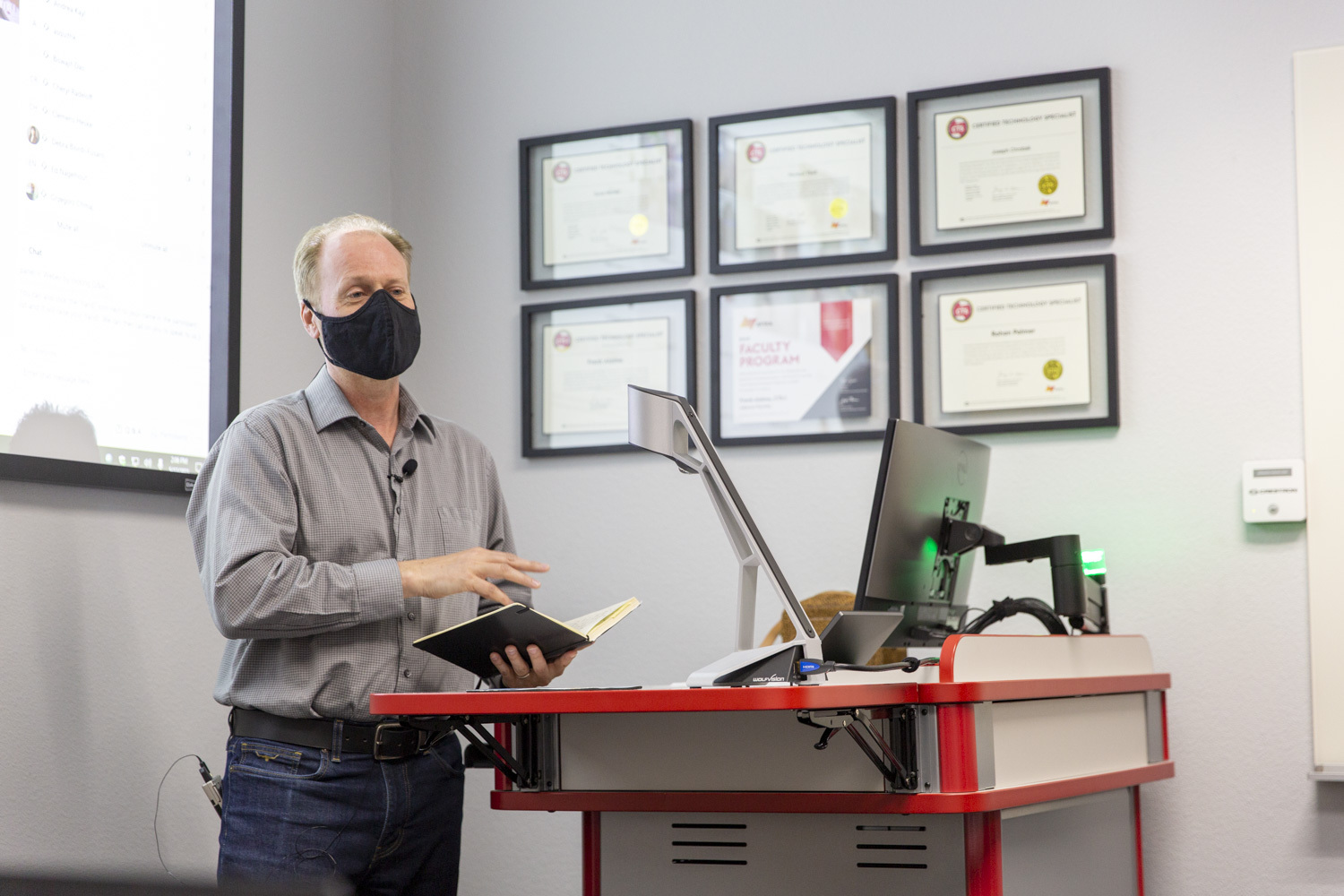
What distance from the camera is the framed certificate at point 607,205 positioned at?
314 centimetres

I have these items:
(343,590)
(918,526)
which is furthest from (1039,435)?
(343,590)

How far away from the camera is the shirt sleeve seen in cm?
175

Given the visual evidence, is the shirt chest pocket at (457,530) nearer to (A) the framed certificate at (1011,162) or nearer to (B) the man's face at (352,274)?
(B) the man's face at (352,274)

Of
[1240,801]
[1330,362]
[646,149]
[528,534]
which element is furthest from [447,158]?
[1240,801]

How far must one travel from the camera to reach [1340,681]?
2.53 m

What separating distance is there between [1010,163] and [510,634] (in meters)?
1.83

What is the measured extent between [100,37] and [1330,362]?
2.51m

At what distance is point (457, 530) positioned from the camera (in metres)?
2.10

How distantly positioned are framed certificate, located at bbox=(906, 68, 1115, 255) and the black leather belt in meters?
1.67

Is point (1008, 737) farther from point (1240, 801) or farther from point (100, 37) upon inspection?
point (100, 37)

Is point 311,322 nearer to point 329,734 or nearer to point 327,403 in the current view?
point 327,403

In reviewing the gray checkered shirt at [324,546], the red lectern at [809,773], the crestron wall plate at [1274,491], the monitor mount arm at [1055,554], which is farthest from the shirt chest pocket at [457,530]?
the crestron wall plate at [1274,491]

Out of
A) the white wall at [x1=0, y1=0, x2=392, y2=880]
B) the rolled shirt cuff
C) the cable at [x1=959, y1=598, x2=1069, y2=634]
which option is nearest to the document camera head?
the rolled shirt cuff

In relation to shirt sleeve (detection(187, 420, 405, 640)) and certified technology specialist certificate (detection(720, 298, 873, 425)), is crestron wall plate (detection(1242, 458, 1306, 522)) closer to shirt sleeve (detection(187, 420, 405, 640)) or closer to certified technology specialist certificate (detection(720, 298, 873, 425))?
certified technology specialist certificate (detection(720, 298, 873, 425))
